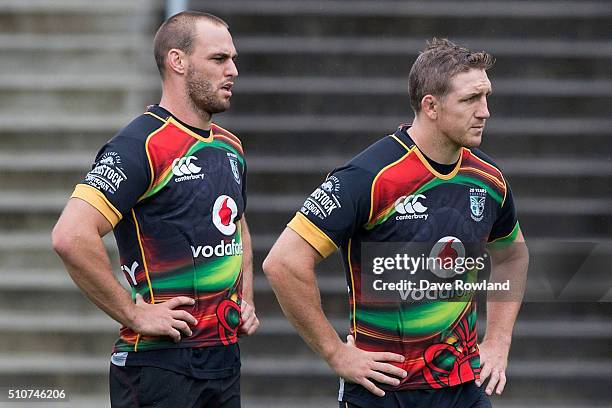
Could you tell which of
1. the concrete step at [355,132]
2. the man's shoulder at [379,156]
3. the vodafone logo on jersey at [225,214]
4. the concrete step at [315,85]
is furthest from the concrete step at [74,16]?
the man's shoulder at [379,156]

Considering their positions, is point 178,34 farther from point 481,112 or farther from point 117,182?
point 481,112

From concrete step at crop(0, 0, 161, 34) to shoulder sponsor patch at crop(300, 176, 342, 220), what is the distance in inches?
136

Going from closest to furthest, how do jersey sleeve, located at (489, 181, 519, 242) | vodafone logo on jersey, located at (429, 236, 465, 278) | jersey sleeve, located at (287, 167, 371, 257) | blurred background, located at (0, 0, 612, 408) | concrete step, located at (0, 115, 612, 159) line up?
jersey sleeve, located at (287, 167, 371, 257) < vodafone logo on jersey, located at (429, 236, 465, 278) < jersey sleeve, located at (489, 181, 519, 242) < blurred background, located at (0, 0, 612, 408) < concrete step, located at (0, 115, 612, 159)

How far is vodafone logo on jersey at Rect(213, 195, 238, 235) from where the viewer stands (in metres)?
4.02

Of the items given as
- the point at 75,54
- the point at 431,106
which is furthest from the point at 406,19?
the point at 431,106

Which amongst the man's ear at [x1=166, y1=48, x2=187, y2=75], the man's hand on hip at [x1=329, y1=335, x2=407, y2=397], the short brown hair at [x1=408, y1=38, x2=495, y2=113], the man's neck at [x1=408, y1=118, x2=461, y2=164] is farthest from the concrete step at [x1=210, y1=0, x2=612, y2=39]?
the man's hand on hip at [x1=329, y1=335, x2=407, y2=397]

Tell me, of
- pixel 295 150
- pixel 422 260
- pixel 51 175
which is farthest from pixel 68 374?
pixel 422 260

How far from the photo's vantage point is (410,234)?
3717 millimetres

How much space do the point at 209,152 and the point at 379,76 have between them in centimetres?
284

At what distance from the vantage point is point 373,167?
3.69 metres

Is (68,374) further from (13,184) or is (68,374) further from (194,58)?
(194,58)

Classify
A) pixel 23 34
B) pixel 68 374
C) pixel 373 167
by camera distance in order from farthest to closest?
pixel 23 34, pixel 68 374, pixel 373 167

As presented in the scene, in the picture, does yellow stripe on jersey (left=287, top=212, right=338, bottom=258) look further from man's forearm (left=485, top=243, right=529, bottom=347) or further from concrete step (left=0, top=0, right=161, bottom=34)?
concrete step (left=0, top=0, right=161, bottom=34)

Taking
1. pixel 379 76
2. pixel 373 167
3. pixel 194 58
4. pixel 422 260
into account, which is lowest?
pixel 422 260
